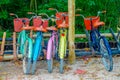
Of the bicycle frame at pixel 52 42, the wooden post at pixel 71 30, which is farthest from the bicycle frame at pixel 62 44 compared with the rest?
the wooden post at pixel 71 30

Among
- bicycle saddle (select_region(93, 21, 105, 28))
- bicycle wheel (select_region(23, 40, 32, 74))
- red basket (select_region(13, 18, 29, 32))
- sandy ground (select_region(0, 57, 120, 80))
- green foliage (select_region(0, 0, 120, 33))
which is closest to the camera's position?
sandy ground (select_region(0, 57, 120, 80))

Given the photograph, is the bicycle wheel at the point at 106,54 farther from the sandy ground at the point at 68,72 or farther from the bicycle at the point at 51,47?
the bicycle at the point at 51,47

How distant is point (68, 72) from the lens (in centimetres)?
659

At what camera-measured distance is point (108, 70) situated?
21.8 feet

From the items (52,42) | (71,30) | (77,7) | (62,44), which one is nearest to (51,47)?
(52,42)

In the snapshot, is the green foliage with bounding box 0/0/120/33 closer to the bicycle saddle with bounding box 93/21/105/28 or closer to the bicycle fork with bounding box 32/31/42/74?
the bicycle saddle with bounding box 93/21/105/28

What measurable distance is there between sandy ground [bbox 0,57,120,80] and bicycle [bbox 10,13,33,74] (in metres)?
0.22

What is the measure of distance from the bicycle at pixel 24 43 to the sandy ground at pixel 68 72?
219 millimetres

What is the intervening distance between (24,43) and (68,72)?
1.03 metres

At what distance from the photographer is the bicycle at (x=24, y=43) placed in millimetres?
6418

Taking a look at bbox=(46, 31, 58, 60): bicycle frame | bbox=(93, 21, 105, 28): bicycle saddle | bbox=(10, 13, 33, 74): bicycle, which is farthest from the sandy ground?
bbox=(93, 21, 105, 28): bicycle saddle

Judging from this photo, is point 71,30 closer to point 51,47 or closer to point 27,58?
point 51,47

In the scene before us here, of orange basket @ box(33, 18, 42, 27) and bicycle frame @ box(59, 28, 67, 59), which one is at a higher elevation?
orange basket @ box(33, 18, 42, 27)

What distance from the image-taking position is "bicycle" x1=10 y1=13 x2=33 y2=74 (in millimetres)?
6418
